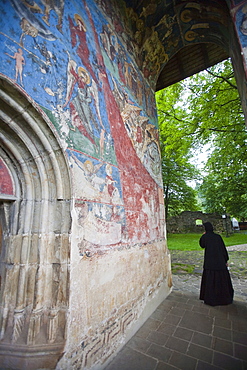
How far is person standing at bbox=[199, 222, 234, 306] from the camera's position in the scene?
3512 mm

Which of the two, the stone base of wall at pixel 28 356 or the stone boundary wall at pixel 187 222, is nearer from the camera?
the stone base of wall at pixel 28 356

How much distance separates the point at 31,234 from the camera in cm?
191

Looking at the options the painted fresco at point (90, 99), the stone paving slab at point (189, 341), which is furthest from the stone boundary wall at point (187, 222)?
the painted fresco at point (90, 99)

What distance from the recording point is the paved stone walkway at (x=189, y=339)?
2.07m

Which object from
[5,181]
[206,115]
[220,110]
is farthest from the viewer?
[206,115]

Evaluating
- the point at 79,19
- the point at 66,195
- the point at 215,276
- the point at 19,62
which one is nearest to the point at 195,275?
the point at 215,276

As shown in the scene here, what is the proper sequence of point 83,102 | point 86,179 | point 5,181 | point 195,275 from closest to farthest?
point 5,181 < point 86,179 < point 83,102 < point 195,275

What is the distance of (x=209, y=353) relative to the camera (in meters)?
2.22

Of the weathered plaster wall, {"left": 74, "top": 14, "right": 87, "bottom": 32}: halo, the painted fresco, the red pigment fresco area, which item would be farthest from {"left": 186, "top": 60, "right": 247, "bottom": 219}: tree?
the red pigment fresco area

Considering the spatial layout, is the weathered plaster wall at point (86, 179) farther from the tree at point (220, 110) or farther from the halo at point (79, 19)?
the tree at point (220, 110)

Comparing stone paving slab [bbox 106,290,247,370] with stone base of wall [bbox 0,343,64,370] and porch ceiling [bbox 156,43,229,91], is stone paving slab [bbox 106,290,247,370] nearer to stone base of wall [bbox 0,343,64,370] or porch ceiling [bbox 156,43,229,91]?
stone base of wall [bbox 0,343,64,370]

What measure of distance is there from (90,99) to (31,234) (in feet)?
6.43

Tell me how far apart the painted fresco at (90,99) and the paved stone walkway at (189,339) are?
1386 mm

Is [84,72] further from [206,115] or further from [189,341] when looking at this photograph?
[206,115]
